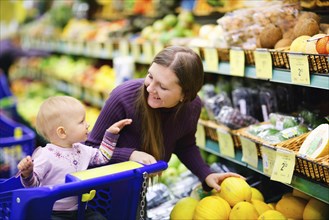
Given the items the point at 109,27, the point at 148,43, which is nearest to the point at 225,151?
the point at 148,43

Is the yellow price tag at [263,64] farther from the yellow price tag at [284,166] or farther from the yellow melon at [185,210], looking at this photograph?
the yellow melon at [185,210]

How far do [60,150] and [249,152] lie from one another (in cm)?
91

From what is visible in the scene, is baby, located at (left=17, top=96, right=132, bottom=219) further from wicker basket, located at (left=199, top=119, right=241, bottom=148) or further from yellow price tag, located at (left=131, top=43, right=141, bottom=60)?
yellow price tag, located at (left=131, top=43, right=141, bottom=60)

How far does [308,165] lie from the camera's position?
192 centimetres

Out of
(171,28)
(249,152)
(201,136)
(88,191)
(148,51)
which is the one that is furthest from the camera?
(171,28)

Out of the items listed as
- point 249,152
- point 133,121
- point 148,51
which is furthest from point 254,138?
point 148,51

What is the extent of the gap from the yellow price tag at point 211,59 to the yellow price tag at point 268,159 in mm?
693

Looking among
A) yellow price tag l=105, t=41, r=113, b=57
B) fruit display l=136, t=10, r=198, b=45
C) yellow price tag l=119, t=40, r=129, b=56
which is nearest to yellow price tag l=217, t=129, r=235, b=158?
fruit display l=136, t=10, r=198, b=45

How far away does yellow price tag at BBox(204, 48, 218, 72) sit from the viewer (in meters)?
2.68

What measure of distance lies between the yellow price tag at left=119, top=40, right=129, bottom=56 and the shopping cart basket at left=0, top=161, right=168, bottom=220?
8.09 ft

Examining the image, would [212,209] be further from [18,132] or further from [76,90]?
[76,90]

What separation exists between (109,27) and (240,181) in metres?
3.31

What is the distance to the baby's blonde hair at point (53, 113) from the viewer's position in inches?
72.4

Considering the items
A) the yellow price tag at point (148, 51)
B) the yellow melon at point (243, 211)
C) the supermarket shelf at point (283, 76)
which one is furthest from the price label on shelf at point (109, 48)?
the yellow melon at point (243, 211)
